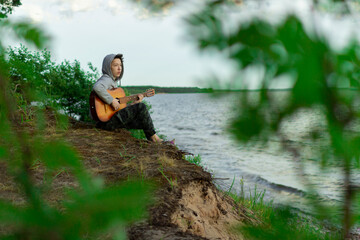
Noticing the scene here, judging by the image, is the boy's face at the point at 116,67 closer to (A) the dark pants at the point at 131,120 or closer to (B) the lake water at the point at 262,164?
(A) the dark pants at the point at 131,120

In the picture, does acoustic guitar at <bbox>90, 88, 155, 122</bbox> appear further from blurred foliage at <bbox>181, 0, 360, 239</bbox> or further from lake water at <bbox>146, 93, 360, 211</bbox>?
blurred foliage at <bbox>181, 0, 360, 239</bbox>

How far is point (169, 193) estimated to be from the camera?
8.59 ft

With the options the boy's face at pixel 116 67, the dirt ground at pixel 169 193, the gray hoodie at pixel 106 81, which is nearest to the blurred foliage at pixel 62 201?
the dirt ground at pixel 169 193

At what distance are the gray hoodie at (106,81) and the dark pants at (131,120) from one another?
0.31 m

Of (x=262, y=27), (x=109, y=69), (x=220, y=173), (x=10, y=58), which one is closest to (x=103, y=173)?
(x=10, y=58)

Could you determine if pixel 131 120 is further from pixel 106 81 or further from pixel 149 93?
pixel 106 81

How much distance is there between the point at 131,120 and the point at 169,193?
10.6ft

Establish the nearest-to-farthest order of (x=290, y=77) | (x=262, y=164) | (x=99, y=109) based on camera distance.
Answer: (x=290, y=77), (x=99, y=109), (x=262, y=164)

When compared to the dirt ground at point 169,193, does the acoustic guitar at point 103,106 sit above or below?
above

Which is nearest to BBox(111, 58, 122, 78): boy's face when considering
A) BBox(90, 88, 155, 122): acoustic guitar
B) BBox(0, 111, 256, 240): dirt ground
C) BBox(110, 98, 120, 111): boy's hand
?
BBox(90, 88, 155, 122): acoustic guitar

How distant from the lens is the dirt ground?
2233mm

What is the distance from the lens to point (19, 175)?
642mm

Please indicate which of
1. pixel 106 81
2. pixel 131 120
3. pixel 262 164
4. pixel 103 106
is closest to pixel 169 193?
pixel 131 120

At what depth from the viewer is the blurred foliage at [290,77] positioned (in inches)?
21.0
